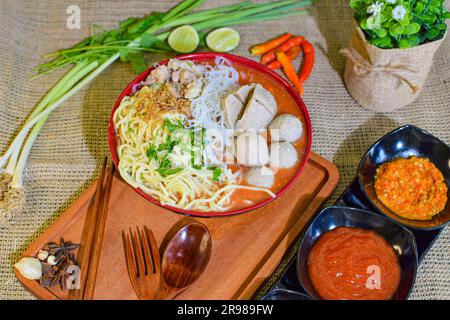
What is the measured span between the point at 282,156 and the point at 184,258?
944 millimetres

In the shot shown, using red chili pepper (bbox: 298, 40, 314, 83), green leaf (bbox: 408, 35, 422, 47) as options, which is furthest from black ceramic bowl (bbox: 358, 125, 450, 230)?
red chili pepper (bbox: 298, 40, 314, 83)

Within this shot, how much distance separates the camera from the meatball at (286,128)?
334 centimetres

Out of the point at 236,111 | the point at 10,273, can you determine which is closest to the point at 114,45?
the point at 236,111

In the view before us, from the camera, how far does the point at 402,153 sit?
352 centimetres

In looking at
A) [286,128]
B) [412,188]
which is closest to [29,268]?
[286,128]

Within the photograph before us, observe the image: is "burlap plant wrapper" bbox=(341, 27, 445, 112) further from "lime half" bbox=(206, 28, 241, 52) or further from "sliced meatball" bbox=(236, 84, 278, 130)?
"lime half" bbox=(206, 28, 241, 52)

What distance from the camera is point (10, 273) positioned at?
338 centimetres

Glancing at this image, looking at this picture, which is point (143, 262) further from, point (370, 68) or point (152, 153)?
point (370, 68)

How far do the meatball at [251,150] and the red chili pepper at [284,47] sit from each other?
1.24m

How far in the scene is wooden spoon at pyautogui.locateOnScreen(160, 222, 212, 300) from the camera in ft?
10.2

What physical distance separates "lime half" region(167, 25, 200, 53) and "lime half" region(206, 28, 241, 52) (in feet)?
0.42

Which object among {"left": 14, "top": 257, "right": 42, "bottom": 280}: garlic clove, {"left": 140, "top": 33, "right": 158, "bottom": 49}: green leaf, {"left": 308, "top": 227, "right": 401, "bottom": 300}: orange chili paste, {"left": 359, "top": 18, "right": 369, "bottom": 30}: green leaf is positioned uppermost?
{"left": 359, "top": 18, "right": 369, "bottom": 30}: green leaf
